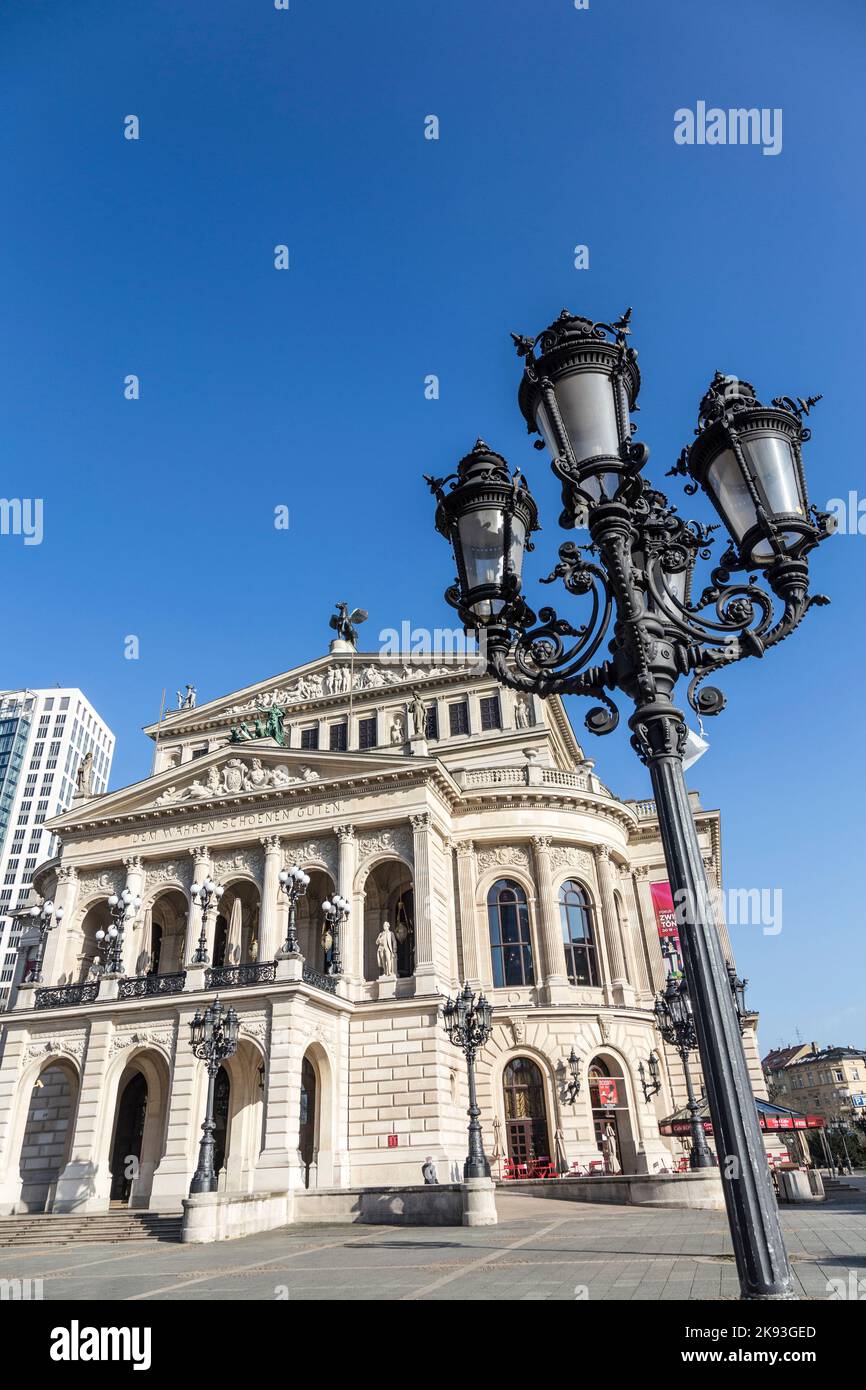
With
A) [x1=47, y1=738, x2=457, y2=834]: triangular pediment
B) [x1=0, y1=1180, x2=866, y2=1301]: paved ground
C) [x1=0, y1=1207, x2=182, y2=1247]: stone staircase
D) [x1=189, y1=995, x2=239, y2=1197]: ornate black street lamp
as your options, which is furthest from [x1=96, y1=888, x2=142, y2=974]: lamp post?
[x1=0, y1=1180, x2=866, y2=1301]: paved ground

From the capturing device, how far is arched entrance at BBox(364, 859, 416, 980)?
34.4m

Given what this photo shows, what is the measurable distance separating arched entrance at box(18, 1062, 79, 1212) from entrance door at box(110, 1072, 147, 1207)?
1.81 m

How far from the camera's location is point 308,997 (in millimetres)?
28109

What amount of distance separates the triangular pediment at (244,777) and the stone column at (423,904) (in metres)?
2.18

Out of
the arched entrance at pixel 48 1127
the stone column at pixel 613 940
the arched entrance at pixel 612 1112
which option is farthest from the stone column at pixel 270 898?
the stone column at pixel 613 940

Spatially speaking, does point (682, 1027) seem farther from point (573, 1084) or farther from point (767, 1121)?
point (573, 1084)

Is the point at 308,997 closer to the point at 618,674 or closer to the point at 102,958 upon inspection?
the point at 102,958

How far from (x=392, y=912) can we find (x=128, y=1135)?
499 inches

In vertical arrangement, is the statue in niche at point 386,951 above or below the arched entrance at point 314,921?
below

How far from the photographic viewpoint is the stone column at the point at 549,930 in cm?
3372

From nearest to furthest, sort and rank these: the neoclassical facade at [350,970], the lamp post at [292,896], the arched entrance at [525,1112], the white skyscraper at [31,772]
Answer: the lamp post at [292,896] → the neoclassical facade at [350,970] → the arched entrance at [525,1112] → the white skyscraper at [31,772]

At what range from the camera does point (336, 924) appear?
3184 centimetres

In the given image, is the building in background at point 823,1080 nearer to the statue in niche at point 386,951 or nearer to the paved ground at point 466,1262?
the statue in niche at point 386,951

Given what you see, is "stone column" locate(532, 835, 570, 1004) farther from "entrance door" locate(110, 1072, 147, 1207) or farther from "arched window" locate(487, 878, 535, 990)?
"entrance door" locate(110, 1072, 147, 1207)
